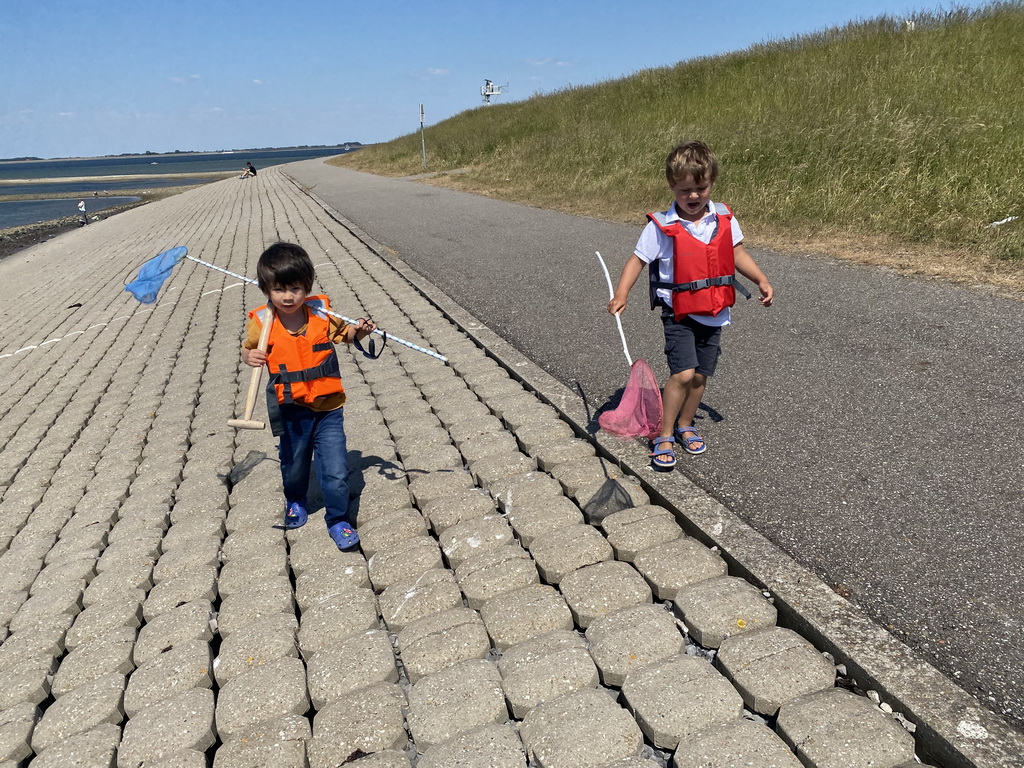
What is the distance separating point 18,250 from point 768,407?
29406 mm

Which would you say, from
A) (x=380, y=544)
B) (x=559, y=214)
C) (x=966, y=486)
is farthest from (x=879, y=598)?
(x=559, y=214)

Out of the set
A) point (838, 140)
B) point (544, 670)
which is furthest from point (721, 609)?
point (838, 140)

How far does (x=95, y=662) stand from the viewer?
2.59 m

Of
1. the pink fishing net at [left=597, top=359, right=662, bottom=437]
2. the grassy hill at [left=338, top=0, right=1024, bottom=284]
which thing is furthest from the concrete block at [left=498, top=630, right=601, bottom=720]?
the grassy hill at [left=338, top=0, right=1024, bottom=284]

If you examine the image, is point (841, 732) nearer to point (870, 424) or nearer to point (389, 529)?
point (389, 529)

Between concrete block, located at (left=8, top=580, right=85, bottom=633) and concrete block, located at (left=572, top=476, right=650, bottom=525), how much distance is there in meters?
2.31

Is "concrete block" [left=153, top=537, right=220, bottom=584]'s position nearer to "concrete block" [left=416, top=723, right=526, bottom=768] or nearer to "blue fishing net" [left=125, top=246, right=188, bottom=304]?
"blue fishing net" [left=125, top=246, right=188, bottom=304]

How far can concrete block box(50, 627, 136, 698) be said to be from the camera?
2.53 metres

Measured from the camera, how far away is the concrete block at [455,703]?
6.78 ft

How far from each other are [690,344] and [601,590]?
1377mm

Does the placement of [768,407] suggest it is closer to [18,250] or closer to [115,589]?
[115,589]

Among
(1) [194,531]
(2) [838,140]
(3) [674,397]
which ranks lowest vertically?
(1) [194,531]

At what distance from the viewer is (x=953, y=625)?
7.23 ft

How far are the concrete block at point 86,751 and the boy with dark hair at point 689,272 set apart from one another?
2459 mm
